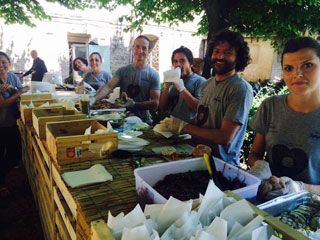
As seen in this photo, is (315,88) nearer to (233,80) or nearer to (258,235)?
(233,80)

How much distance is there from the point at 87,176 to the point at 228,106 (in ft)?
4.07

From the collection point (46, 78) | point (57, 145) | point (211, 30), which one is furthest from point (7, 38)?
point (57, 145)

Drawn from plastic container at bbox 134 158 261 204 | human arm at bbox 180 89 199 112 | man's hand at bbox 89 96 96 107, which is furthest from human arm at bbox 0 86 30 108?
plastic container at bbox 134 158 261 204

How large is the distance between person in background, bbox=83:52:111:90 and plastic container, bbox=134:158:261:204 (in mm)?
4321

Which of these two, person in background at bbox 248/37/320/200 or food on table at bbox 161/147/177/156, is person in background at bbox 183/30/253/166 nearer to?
food on table at bbox 161/147/177/156

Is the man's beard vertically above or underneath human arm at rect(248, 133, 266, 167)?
above

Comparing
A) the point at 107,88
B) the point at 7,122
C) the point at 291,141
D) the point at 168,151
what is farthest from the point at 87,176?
Result: the point at 7,122

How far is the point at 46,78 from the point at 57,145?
398 cm

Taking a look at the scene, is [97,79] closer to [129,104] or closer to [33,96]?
[33,96]

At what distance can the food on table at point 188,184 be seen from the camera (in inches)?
48.9

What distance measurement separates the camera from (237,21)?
21.8 feet

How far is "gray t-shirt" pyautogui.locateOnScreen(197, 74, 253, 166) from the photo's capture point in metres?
2.19

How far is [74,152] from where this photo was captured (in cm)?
191

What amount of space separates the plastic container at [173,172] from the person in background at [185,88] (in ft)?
5.50
